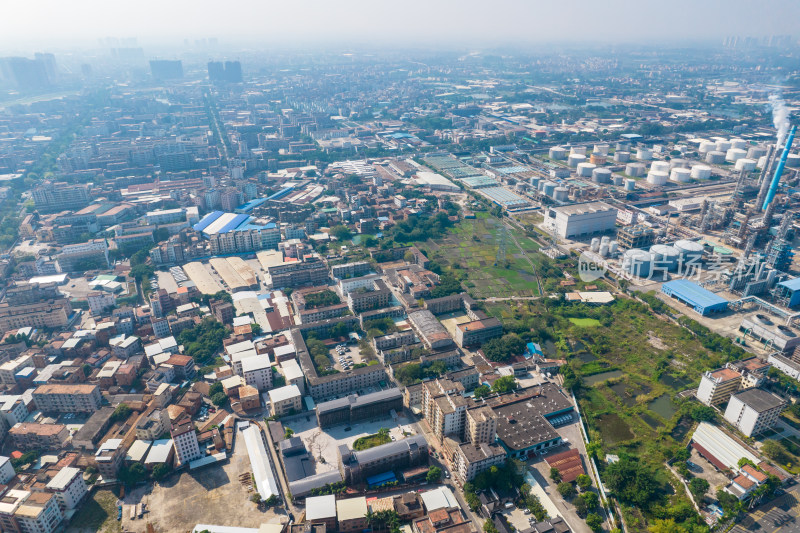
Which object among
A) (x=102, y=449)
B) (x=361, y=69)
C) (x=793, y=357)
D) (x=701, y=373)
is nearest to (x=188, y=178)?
(x=102, y=449)

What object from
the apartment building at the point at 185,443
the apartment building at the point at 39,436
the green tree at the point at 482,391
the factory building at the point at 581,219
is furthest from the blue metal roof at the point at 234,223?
the factory building at the point at 581,219

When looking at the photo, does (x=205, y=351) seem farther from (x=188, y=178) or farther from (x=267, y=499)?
(x=188, y=178)

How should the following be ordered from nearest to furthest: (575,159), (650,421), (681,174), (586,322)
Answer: (650,421) < (586,322) < (681,174) < (575,159)

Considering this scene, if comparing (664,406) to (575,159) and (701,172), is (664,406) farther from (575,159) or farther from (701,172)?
(701,172)

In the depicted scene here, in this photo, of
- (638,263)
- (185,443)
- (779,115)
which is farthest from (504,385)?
(779,115)

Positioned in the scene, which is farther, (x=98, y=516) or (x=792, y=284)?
(x=792, y=284)

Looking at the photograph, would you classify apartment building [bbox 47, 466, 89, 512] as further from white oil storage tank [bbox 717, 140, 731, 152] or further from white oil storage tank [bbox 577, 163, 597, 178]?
white oil storage tank [bbox 717, 140, 731, 152]
